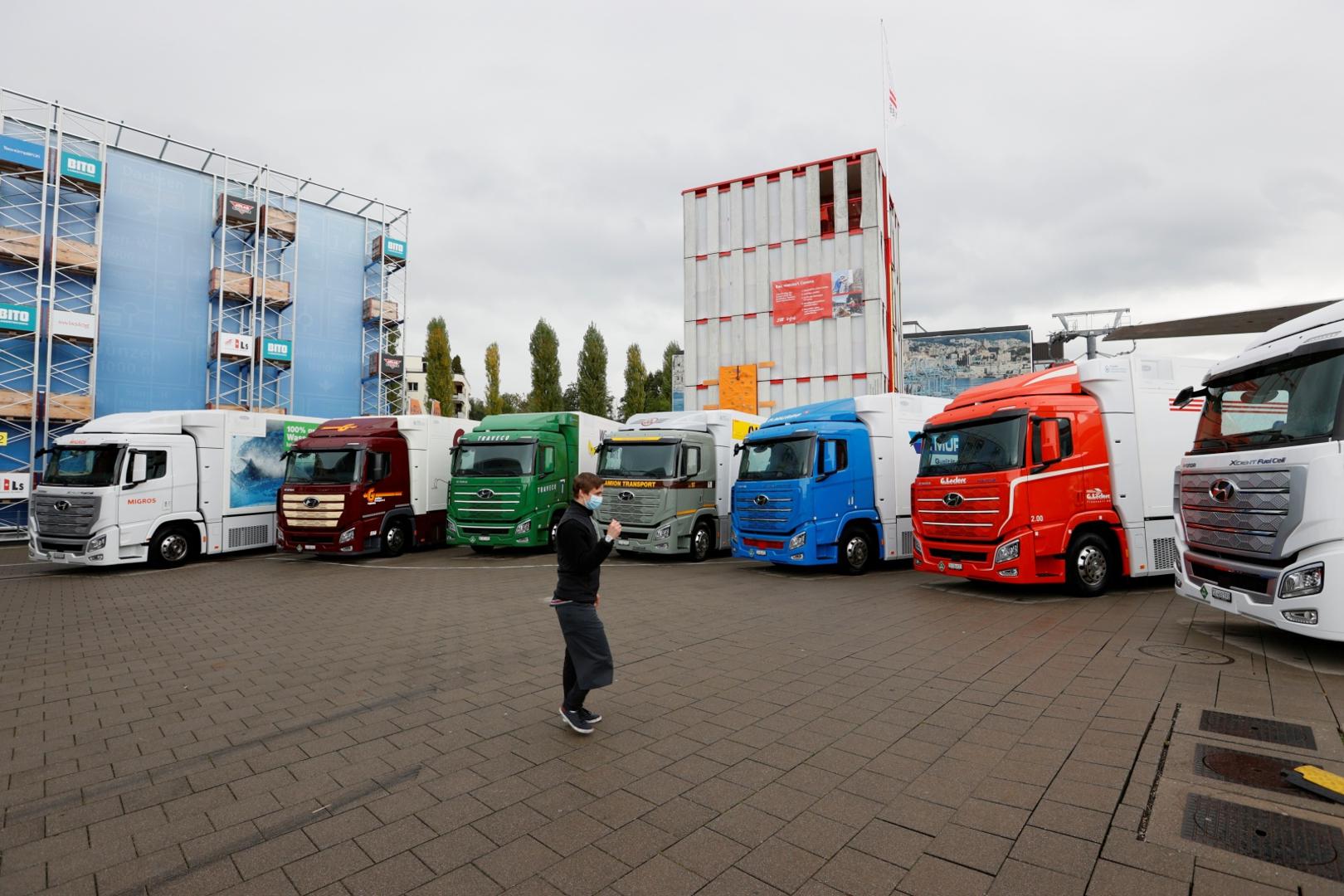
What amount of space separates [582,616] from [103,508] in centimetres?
1307

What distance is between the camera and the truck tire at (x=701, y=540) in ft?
47.3

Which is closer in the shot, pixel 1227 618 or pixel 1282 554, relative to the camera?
pixel 1282 554

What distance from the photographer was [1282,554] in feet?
18.1

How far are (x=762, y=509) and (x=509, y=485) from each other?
19.0ft

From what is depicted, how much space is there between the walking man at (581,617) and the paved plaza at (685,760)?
245mm

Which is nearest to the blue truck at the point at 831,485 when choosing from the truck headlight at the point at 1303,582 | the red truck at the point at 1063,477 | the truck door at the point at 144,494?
the red truck at the point at 1063,477

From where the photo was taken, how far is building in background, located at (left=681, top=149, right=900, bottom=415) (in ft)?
57.9

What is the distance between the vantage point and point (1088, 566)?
9188 mm

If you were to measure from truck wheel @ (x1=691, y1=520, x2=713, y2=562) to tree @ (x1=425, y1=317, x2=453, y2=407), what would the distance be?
3727cm

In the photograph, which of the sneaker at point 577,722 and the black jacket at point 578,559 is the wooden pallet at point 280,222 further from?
the sneaker at point 577,722

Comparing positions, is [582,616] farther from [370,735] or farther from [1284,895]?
[1284,895]

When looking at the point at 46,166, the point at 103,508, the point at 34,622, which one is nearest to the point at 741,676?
the point at 34,622

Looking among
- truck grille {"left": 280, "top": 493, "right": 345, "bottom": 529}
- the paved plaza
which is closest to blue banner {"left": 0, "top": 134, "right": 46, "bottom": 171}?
truck grille {"left": 280, "top": 493, "right": 345, "bottom": 529}

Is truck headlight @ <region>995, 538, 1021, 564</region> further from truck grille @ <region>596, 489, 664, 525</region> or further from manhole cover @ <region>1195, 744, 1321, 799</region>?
truck grille @ <region>596, 489, 664, 525</region>
